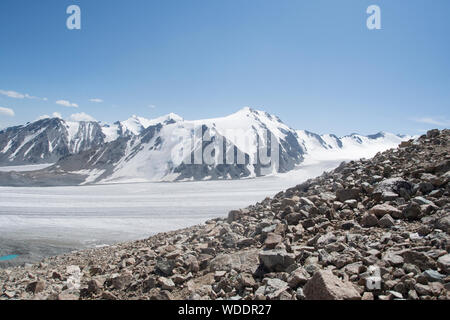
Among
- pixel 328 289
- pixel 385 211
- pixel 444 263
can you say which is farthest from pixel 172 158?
pixel 444 263

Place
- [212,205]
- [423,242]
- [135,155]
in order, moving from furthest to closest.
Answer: [135,155]
[212,205]
[423,242]

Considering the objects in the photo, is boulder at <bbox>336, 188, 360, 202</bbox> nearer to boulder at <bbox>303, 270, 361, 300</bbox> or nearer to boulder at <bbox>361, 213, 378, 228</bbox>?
boulder at <bbox>361, 213, 378, 228</bbox>

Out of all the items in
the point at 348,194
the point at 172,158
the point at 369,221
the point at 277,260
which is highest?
the point at 172,158

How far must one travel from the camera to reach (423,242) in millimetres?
4926

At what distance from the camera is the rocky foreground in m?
4.15

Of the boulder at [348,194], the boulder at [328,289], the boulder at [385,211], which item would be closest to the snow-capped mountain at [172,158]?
the boulder at [348,194]

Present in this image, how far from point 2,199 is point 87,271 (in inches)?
2885

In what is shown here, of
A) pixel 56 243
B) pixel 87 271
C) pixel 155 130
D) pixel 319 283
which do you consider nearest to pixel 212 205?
pixel 56 243

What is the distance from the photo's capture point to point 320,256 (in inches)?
203

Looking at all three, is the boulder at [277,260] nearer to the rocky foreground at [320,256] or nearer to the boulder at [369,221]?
the rocky foreground at [320,256]

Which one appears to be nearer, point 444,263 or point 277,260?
point 444,263

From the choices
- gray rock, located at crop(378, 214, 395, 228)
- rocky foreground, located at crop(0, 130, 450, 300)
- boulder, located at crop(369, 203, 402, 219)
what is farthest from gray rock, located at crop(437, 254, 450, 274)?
boulder, located at crop(369, 203, 402, 219)

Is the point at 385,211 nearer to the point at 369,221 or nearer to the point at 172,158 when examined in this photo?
the point at 369,221
